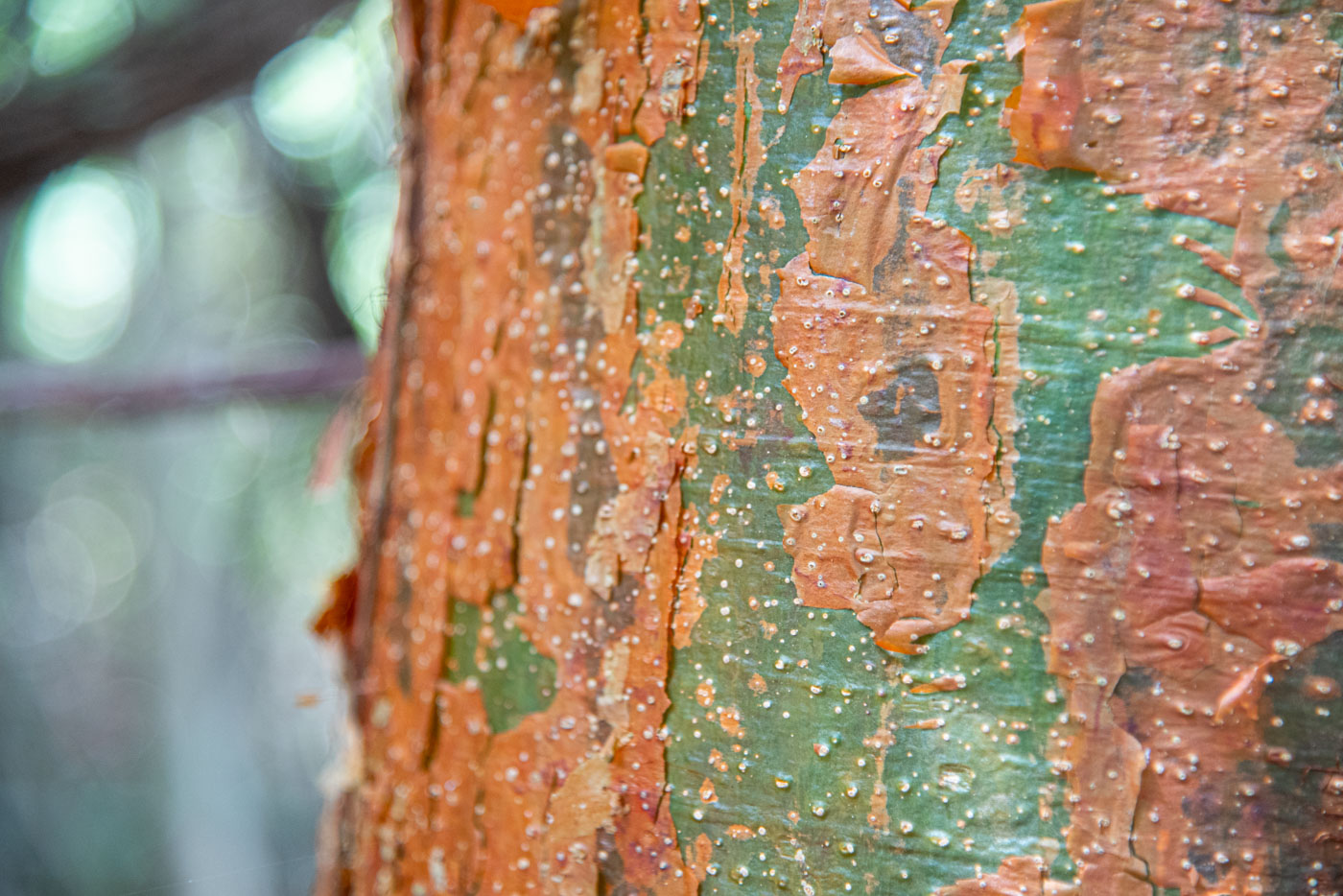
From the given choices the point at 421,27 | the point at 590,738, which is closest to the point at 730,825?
the point at 590,738

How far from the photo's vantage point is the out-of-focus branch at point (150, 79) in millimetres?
1059

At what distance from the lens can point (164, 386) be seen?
1.05 meters

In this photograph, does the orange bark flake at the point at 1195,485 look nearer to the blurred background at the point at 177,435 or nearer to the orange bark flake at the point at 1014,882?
the orange bark flake at the point at 1014,882

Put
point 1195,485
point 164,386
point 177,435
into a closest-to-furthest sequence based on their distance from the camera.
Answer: point 1195,485 → point 164,386 → point 177,435

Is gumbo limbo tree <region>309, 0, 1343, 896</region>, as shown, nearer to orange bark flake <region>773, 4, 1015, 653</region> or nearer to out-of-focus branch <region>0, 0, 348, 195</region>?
orange bark flake <region>773, 4, 1015, 653</region>

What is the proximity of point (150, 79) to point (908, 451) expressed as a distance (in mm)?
1205

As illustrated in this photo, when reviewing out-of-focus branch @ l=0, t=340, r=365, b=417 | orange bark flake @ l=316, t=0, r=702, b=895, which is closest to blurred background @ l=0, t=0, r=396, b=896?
out-of-focus branch @ l=0, t=340, r=365, b=417

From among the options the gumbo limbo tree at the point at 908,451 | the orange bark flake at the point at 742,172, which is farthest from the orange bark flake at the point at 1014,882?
the orange bark flake at the point at 742,172

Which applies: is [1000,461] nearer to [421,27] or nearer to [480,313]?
[480,313]

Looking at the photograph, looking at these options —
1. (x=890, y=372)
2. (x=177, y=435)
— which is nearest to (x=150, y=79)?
(x=890, y=372)

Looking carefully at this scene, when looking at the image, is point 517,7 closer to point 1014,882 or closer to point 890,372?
point 890,372

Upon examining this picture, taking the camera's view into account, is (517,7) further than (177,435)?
No

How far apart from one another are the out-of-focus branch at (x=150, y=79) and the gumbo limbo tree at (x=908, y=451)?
0.94 m

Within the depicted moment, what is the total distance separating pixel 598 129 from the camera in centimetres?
30
